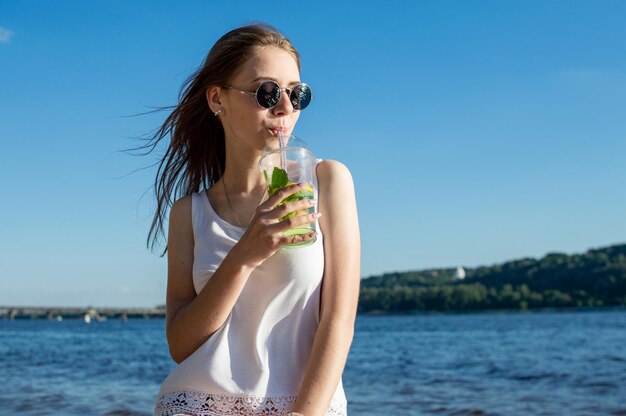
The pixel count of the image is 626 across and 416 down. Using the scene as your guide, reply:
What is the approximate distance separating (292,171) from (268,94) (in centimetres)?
27

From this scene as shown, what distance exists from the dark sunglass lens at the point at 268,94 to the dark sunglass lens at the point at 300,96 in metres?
0.05

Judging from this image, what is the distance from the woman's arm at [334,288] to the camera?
2047mm

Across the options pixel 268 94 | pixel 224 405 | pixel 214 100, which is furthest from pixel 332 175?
pixel 224 405

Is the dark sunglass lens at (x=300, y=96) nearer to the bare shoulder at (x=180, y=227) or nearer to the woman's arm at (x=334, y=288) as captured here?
the woman's arm at (x=334, y=288)

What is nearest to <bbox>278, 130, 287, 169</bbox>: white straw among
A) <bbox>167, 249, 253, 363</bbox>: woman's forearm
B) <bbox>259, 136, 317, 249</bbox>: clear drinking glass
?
<bbox>259, 136, 317, 249</bbox>: clear drinking glass

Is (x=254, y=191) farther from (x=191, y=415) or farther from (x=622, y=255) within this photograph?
(x=622, y=255)

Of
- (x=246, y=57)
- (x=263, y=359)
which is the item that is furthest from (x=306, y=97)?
(x=263, y=359)

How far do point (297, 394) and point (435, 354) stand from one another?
24.1 meters

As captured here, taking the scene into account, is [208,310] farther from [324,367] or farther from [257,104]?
[257,104]

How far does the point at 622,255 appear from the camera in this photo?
74.4 metres

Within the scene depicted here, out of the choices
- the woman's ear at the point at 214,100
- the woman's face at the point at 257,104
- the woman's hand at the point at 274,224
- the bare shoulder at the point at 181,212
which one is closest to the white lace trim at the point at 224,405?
the woman's hand at the point at 274,224

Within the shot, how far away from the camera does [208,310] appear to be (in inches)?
85.1

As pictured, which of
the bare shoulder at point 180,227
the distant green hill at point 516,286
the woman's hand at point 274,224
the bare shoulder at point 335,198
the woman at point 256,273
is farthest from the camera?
the distant green hill at point 516,286

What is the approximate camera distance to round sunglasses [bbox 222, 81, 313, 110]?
2.27 meters
